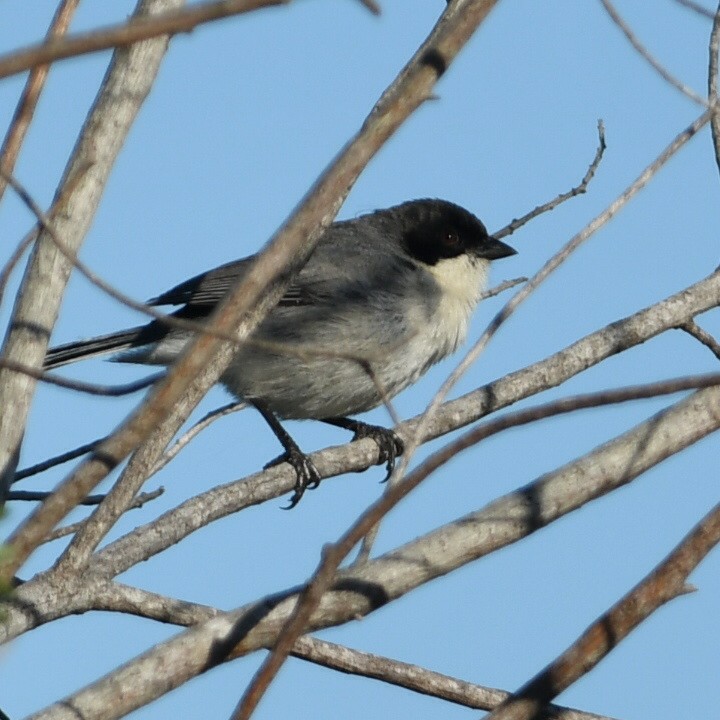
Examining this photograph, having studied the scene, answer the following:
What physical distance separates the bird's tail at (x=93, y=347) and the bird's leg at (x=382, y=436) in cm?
138

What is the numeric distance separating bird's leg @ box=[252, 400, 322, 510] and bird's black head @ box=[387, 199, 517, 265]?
153 cm

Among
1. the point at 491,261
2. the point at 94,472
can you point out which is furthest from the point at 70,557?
the point at 491,261

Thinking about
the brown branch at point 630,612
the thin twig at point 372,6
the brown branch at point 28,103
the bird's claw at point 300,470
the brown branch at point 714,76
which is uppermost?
the bird's claw at point 300,470

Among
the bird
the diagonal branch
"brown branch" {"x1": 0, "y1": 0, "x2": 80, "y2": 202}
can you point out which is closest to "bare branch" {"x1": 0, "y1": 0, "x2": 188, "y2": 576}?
the diagonal branch

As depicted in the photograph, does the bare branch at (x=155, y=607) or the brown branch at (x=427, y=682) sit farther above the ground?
the bare branch at (x=155, y=607)

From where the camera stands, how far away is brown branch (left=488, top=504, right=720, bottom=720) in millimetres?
1960

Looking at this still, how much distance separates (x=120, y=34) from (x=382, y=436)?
5.92 m

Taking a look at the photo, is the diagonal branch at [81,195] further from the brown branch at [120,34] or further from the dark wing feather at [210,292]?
the dark wing feather at [210,292]

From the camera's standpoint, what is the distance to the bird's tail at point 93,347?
276 inches

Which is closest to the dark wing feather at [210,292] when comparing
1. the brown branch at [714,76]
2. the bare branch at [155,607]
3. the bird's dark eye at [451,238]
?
the bird's dark eye at [451,238]

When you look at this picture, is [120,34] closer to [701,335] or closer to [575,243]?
[575,243]

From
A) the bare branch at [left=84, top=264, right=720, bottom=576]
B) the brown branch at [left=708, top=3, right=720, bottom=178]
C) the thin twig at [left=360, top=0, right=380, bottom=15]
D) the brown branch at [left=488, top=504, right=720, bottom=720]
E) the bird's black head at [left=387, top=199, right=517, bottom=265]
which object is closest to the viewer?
the thin twig at [left=360, top=0, right=380, bottom=15]

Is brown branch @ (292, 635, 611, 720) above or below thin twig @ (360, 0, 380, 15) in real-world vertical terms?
below

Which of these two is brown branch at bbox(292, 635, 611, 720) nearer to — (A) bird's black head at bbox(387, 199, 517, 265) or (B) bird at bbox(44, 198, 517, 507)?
(B) bird at bbox(44, 198, 517, 507)
